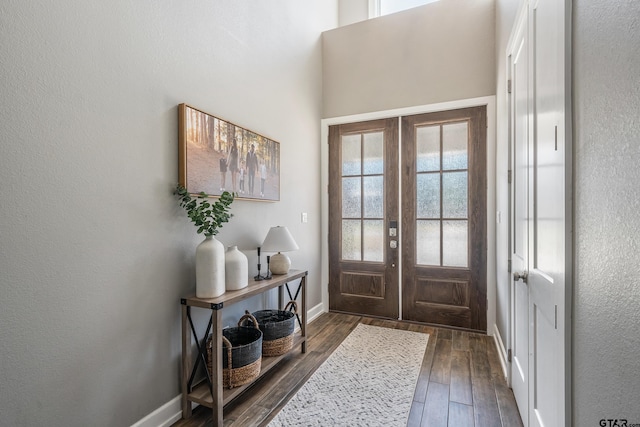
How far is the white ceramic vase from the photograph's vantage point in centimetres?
192

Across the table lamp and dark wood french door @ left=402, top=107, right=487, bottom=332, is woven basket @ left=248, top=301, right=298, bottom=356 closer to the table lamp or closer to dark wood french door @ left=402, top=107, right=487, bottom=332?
the table lamp

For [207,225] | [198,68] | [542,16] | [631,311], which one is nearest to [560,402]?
[631,311]

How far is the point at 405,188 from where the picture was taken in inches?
129

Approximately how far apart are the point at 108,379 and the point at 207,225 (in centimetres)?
88

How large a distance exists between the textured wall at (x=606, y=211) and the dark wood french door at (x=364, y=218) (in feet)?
7.95

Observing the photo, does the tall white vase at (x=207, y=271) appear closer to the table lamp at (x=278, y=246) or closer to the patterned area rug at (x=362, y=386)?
the table lamp at (x=278, y=246)

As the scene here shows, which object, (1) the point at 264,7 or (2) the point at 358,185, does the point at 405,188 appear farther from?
(1) the point at 264,7

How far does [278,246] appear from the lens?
2406 mm

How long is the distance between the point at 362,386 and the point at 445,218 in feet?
6.02

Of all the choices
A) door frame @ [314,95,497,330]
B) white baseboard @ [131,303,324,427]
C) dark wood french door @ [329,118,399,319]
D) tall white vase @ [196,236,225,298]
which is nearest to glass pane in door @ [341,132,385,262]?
dark wood french door @ [329,118,399,319]

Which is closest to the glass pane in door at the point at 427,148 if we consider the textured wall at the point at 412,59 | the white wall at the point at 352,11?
the textured wall at the point at 412,59

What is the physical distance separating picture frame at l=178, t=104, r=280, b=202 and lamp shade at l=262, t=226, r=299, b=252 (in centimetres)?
31

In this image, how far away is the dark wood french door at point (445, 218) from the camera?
302 centimetres

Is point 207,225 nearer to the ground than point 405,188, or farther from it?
nearer to the ground
